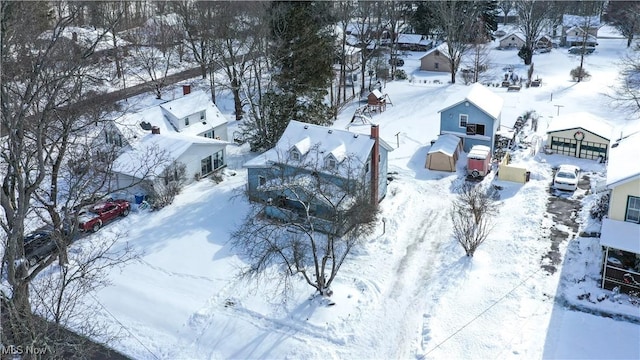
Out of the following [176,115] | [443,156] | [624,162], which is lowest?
[443,156]

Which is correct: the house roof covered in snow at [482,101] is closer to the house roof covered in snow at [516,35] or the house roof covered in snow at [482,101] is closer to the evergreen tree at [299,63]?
the evergreen tree at [299,63]

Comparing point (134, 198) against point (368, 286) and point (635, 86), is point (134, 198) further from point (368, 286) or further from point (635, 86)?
point (635, 86)

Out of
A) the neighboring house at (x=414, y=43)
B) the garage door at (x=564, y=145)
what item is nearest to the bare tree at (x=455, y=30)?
the neighboring house at (x=414, y=43)

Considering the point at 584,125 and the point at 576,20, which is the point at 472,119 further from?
the point at 576,20

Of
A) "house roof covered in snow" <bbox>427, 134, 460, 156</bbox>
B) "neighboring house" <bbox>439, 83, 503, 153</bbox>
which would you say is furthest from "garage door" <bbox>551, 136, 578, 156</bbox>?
"house roof covered in snow" <bbox>427, 134, 460, 156</bbox>

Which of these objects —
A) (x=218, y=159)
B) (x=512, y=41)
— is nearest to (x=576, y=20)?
(x=512, y=41)

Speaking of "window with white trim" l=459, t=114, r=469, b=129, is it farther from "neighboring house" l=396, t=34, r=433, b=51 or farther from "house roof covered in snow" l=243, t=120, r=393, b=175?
"neighboring house" l=396, t=34, r=433, b=51

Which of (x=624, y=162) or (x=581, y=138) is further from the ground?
(x=624, y=162)
